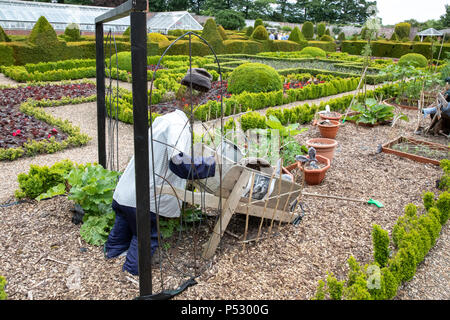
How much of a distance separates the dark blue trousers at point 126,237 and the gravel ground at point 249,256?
8 cm

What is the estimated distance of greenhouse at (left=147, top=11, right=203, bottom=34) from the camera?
104 feet

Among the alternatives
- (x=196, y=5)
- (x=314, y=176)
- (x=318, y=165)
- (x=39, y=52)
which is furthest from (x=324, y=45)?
(x=196, y=5)

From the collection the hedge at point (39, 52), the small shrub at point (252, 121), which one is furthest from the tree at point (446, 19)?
the small shrub at point (252, 121)

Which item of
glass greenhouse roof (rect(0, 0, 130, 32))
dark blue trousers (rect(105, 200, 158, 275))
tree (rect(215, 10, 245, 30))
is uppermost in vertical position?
tree (rect(215, 10, 245, 30))

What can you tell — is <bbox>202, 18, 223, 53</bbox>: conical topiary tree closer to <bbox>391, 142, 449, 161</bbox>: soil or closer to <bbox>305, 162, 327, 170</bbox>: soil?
<bbox>391, 142, 449, 161</bbox>: soil

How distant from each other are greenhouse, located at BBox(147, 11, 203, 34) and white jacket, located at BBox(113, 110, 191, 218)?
99.9 ft

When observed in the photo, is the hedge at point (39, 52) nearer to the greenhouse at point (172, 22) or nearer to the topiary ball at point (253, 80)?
the topiary ball at point (253, 80)

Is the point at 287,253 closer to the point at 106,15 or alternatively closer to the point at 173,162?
the point at 173,162

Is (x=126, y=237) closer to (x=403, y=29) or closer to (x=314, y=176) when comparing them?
(x=314, y=176)

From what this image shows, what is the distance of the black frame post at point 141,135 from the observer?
1.95m

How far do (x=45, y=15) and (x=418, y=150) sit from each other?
2793cm

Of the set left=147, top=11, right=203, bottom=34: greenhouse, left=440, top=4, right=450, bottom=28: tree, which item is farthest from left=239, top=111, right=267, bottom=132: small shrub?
left=440, top=4, right=450, bottom=28: tree

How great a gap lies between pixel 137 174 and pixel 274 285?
1441 millimetres
